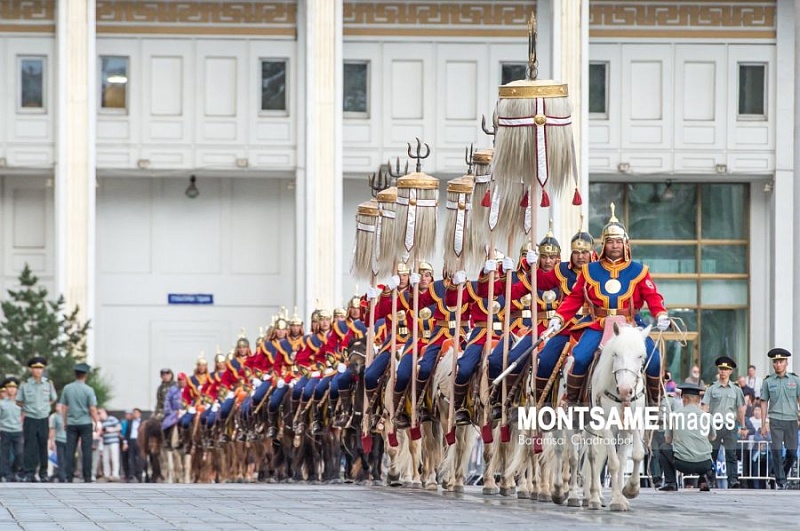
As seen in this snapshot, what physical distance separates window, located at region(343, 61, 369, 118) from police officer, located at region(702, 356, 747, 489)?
23920 mm

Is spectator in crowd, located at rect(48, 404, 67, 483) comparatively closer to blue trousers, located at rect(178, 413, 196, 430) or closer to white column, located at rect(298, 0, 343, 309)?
blue trousers, located at rect(178, 413, 196, 430)

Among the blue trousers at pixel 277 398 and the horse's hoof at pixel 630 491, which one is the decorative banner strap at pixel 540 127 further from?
the blue trousers at pixel 277 398

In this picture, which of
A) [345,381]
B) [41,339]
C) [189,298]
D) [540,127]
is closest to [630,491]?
[540,127]

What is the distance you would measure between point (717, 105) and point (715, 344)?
593 centimetres

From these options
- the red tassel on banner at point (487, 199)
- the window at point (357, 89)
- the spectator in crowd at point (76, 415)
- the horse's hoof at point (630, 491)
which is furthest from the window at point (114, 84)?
the horse's hoof at point (630, 491)

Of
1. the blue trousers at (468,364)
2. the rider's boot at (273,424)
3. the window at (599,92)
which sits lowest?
the rider's boot at (273,424)

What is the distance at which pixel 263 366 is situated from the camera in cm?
3080

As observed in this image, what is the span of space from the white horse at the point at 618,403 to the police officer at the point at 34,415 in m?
15.5

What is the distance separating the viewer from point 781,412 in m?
25.9

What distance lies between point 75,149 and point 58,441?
14.5m

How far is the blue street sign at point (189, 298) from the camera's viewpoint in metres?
49.0

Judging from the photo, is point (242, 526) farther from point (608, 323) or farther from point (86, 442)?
point (86, 442)

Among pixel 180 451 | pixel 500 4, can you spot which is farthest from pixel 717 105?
pixel 180 451

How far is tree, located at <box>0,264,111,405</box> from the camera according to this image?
39969 millimetres
